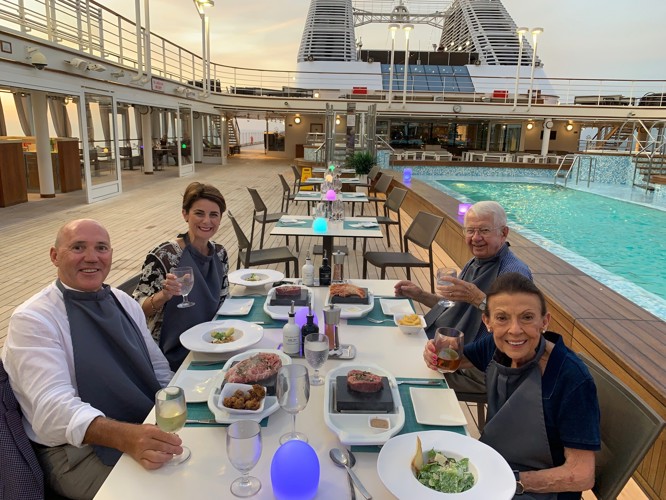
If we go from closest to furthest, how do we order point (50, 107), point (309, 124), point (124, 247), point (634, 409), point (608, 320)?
point (634, 409) → point (608, 320) → point (124, 247) → point (50, 107) → point (309, 124)

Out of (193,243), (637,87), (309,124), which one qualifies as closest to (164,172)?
(309,124)

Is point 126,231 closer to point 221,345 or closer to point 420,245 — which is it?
point 420,245

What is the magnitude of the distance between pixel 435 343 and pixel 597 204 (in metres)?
11.8

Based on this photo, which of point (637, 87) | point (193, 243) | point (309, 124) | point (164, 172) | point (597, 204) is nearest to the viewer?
point (193, 243)

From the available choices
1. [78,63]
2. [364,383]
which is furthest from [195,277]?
[78,63]

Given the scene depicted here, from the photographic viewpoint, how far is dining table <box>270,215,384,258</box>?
4.08 meters

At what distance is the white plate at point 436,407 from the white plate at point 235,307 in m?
0.95

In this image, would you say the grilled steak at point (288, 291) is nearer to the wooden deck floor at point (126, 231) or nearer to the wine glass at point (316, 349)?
the wine glass at point (316, 349)

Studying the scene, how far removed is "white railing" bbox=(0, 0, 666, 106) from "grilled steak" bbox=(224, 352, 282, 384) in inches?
312

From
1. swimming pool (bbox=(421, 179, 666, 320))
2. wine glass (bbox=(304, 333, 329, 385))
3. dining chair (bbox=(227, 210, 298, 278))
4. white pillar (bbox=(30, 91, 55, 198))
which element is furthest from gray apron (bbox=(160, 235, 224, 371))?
white pillar (bbox=(30, 91, 55, 198))

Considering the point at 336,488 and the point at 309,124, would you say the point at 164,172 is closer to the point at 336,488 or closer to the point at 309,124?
the point at 309,124

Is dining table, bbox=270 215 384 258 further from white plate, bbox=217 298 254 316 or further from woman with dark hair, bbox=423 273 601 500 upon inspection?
woman with dark hair, bbox=423 273 601 500

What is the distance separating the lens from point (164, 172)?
1572 cm

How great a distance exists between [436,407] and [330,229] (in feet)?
9.65
